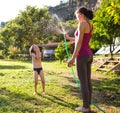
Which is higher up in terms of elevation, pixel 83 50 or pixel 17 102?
pixel 83 50

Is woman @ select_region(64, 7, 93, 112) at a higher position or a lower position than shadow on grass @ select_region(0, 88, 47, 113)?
higher

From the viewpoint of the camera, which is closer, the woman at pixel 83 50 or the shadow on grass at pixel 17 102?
the woman at pixel 83 50

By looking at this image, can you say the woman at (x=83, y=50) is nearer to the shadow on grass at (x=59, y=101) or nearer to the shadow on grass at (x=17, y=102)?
the shadow on grass at (x=59, y=101)

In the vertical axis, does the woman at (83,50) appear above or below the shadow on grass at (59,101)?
above

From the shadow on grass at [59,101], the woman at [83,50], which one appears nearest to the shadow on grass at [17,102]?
the shadow on grass at [59,101]

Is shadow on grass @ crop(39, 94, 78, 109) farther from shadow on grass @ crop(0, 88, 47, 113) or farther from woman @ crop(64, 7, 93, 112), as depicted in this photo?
woman @ crop(64, 7, 93, 112)

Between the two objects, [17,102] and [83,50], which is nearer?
[83,50]

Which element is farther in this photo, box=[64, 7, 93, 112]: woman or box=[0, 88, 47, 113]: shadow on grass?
box=[0, 88, 47, 113]: shadow on grass

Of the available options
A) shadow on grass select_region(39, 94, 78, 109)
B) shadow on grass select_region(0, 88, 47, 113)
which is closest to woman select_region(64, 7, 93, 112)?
shadow on grass select_region(39, 94, 78, 109)

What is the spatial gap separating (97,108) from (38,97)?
207cm

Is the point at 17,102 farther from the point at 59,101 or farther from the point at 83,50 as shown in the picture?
the point at 83,50

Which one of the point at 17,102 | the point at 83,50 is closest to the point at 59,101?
the point at 17,102

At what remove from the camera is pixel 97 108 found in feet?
21.2

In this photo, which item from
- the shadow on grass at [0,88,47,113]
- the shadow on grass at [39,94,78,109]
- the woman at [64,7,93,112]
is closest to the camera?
the woman at [64,7,93,112]
